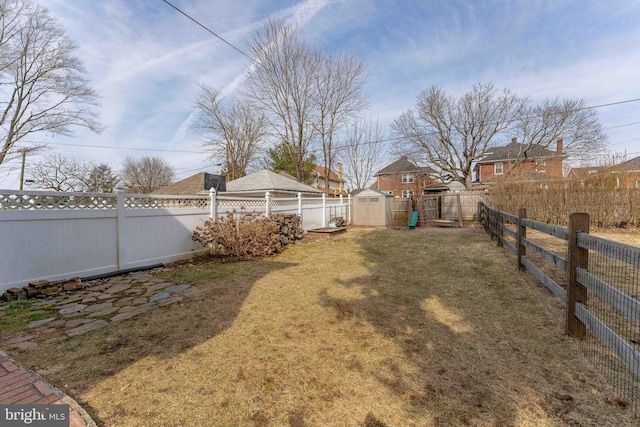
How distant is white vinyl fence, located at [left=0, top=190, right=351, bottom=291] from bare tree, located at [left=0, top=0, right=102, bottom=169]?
1629cm

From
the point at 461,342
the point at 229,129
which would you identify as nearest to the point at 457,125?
the point at 229,129

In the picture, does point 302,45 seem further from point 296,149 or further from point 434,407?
point 434,407

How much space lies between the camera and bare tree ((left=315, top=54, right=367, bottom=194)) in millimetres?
16969

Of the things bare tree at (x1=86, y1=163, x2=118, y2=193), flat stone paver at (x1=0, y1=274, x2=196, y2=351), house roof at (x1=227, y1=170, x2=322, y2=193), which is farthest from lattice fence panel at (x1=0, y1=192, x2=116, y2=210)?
bare tree at (x1=86, y1=163, x2=118, y2=193)

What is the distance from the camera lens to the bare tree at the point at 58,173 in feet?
57.9

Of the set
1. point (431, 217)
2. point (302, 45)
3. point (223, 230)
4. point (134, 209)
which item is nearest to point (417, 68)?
point (302, 45)

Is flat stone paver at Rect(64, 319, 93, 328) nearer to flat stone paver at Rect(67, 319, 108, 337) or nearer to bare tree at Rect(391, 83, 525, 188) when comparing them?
flat stone paver at Rect(67, 319, 108, 337)

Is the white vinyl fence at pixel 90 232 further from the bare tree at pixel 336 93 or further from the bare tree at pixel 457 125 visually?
the bare tree at pixel 457 125

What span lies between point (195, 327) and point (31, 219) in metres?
3.49

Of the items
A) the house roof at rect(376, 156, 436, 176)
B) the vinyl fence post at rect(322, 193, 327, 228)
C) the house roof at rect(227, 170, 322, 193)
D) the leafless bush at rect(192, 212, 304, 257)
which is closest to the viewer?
the leafless bush at rect(192, 212, 304, 257)

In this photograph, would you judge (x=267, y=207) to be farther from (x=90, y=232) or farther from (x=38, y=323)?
(x=38, y=323)

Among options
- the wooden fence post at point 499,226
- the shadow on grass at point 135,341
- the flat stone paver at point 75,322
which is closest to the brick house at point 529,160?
the wooden fence post at point 499,226

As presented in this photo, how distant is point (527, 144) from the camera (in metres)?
23.1

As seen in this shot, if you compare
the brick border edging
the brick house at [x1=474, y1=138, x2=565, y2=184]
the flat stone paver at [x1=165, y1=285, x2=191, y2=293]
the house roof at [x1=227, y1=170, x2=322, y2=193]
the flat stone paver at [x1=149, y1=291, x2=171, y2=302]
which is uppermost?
the brick house at [x1=474, y1=138, x2=565, y2=184]
